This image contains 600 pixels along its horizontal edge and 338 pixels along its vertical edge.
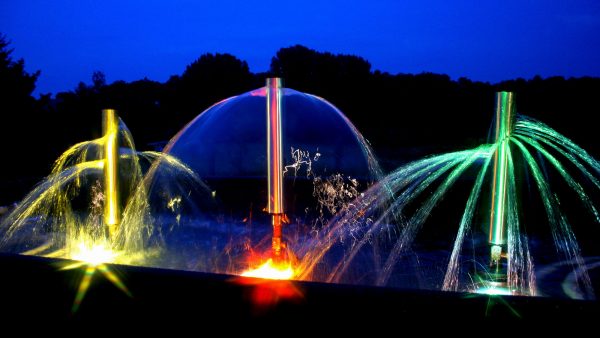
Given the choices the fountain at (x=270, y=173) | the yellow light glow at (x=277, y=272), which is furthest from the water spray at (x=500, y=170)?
the yellow light glow at (x=277, y=272)

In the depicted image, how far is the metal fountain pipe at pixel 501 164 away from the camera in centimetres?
391

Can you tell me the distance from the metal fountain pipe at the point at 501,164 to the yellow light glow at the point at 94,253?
4.07 meters

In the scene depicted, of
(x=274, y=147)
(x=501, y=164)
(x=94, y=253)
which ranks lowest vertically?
(x=94, y=253)

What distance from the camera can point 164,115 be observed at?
27.2 meters

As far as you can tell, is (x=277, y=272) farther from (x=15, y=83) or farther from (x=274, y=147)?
(x=15, y=83)

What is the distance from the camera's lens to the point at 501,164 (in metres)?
3.93

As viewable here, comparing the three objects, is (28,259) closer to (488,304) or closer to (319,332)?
(319,332)

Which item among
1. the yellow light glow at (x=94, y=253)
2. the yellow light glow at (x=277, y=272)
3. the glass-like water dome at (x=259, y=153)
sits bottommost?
the yellow light glow at (x=94, y=253)

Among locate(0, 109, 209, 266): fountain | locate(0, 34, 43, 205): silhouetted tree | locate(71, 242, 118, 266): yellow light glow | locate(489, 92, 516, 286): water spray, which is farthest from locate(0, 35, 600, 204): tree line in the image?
locate(489, 92, 516, 286): water spray

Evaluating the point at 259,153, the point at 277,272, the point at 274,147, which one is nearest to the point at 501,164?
the point at 274,147

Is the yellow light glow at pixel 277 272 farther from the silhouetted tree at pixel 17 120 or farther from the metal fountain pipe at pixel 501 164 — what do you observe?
the silhouetted tree at pixel 17 120

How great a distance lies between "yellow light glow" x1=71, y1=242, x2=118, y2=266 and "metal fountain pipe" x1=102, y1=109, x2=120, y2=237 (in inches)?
19.6

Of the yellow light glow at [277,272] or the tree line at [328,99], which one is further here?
the tree line at [328,99]

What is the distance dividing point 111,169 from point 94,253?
1.22 m
